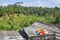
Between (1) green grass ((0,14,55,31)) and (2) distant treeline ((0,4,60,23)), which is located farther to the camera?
(2) distant treeline ((0,4,60,23))

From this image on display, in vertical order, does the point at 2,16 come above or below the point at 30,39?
below

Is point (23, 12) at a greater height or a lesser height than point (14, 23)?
lesser

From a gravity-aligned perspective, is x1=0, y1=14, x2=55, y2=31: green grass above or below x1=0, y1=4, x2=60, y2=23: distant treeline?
above

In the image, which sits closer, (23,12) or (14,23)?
(14,23)

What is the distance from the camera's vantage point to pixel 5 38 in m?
8.46

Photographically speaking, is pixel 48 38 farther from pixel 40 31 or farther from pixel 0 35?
pixel 0 35

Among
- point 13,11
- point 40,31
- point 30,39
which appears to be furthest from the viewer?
point 13,11

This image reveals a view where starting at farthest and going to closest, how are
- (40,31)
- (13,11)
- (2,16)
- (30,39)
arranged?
(13,11) → (2,16) → (40,31) → (30,39)

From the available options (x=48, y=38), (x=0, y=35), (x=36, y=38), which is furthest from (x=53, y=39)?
(x=0, y=35)

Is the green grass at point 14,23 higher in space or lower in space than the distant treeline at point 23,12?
higher

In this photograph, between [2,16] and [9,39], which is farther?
[2,16]

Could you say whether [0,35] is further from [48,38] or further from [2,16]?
[2,16]

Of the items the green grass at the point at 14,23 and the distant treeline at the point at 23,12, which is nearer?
the green grass at the point at 14,23

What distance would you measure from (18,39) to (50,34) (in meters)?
1.32
